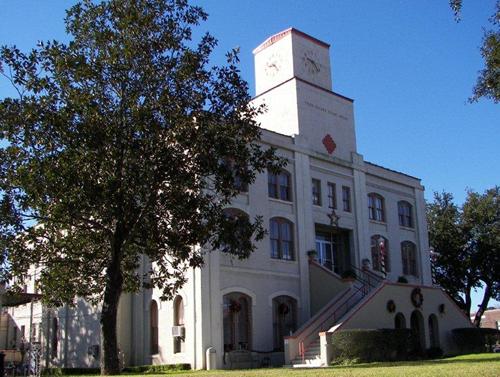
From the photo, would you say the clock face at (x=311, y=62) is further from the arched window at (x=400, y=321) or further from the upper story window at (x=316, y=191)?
the arched window at (x=400, y=321)

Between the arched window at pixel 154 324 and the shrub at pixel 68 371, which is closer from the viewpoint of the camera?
the arched window at pixel 154 324

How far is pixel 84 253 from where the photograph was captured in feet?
66.0

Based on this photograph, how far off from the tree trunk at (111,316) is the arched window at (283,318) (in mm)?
12225

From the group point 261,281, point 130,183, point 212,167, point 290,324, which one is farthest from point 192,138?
point 290,324

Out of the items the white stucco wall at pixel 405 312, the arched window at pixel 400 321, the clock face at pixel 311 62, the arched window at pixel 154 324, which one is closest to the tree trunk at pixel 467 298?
the white stucco wall at pixel 405 312

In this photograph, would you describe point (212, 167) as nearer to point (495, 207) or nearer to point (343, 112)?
point (343, 112)

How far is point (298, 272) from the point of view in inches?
1256

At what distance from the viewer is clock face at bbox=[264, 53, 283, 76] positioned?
3681 centimetres

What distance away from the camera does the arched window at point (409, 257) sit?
38.9 meters

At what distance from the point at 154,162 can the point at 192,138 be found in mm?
1300

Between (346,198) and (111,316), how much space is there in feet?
65.4

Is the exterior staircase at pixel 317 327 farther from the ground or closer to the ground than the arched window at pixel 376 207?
closer to the ground

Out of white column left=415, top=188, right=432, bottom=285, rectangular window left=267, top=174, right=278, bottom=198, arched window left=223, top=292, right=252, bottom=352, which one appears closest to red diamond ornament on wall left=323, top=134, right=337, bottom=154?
rectangular window left=267, top=174, right=278, bottom=198

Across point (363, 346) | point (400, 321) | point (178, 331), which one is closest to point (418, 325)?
point (400, 321)
